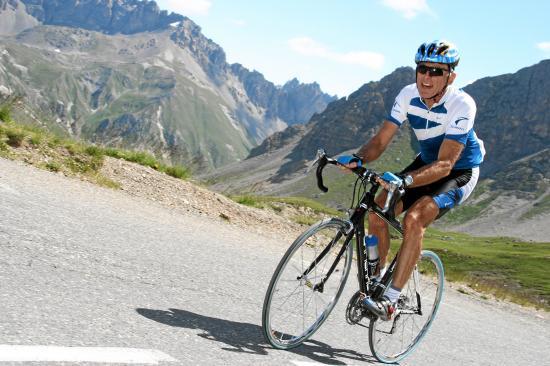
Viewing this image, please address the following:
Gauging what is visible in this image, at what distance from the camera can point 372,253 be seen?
5.45 metres

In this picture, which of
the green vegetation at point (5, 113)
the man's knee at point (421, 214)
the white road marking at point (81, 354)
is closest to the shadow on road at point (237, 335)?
the white road marking at point (81, 354)

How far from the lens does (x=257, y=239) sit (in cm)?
1131

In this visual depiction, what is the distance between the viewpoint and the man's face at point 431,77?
17.6 feet

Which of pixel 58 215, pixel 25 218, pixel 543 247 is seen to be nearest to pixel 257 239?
pixel 58 215

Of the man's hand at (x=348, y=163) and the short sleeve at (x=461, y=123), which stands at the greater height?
the short sleeve at (x=461, y=123)

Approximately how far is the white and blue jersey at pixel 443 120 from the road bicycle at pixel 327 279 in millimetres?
1014

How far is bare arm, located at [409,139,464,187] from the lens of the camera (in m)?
5.08

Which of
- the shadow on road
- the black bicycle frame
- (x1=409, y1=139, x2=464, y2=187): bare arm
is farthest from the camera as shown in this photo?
the black bicycle frame

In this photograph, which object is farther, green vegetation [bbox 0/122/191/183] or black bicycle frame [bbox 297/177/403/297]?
green vegetation [bbox 0/122/191/183]

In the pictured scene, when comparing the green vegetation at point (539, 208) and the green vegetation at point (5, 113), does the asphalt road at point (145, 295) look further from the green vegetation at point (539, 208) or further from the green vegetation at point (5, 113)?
the green vegetation at point (539, 208)

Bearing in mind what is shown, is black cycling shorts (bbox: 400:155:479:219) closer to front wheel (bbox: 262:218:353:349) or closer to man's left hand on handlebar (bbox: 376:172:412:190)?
man's left hand on handlebar (bbox: 376:172:412:190)

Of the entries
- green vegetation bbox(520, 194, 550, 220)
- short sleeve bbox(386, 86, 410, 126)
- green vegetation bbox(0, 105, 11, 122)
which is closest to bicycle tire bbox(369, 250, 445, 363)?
short sleeve bbox(386, 86, 410, 126)

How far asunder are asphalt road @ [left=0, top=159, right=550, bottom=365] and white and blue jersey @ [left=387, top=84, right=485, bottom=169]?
7.78 ft

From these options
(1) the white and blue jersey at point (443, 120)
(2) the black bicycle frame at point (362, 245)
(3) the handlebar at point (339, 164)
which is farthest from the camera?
(1) the white and blue jersey at point (443, 120)
